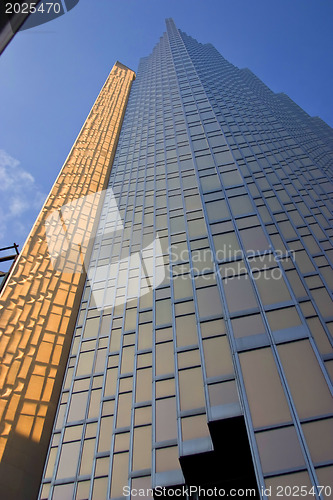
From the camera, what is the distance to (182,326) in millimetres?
19438

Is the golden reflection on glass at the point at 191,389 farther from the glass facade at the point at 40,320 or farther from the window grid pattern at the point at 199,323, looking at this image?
the glass facade at the point at 40,320

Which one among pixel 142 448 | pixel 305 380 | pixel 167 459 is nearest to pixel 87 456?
pixel 142 448

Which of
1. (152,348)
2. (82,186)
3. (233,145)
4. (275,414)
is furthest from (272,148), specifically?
(275,414)

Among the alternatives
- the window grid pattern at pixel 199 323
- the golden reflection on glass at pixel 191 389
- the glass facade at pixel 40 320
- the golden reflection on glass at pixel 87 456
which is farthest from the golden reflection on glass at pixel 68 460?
the golden reflection on glass at pixel 191 389

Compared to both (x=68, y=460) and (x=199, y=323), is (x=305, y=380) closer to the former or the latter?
(x=199, y=323)

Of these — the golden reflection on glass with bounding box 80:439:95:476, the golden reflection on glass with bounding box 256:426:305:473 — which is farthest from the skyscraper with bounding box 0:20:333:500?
the golden reflection on glass with bounding box 80:439:95:476

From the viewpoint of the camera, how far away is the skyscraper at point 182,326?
1274 centimetres

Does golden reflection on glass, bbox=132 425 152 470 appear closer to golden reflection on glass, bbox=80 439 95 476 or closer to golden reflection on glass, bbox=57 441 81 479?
golden reflection on glass, bbox=80 439 95 476

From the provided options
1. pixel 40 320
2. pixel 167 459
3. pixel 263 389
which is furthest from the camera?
pixel 40 320

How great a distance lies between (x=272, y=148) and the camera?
42.8 metres

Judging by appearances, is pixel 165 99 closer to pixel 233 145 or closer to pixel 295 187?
pixel 233 145

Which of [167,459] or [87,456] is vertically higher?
[87,456]

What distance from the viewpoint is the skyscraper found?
12.7 metres

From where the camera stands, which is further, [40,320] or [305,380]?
[40,320]
